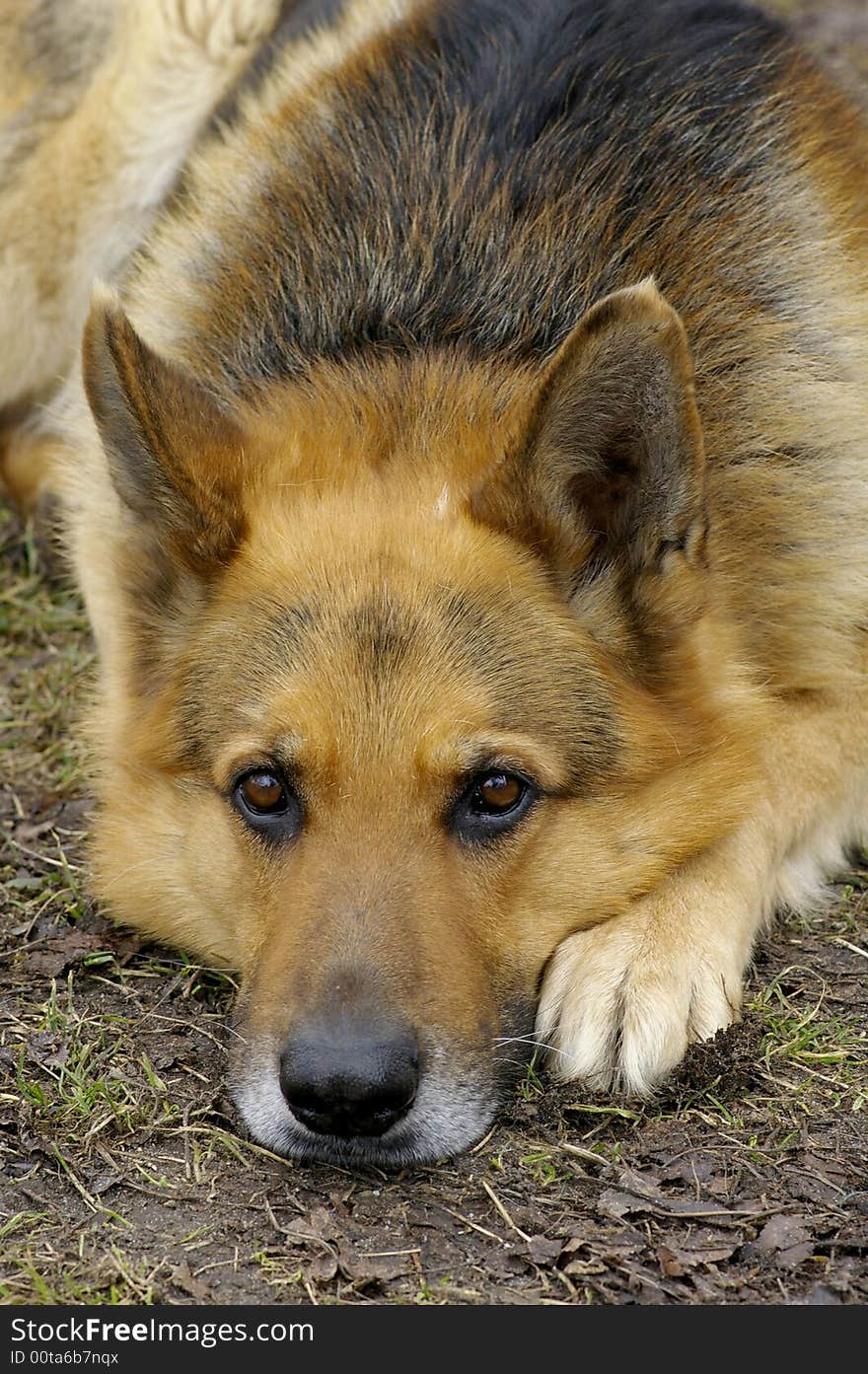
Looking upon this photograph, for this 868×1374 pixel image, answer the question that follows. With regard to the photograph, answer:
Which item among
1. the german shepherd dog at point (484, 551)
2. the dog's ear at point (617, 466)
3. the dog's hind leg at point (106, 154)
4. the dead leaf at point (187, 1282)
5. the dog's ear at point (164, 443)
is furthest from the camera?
the dog's hind leg at point (106, 154)

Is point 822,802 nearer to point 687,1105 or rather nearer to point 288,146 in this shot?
point 687,1105

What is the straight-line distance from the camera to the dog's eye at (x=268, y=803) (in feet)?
12.3

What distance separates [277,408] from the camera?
4.24m

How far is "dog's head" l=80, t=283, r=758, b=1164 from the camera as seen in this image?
3.48 metres

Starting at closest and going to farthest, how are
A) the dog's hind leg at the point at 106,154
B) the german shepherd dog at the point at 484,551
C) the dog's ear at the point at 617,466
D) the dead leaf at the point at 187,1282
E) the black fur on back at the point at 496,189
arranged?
the dead leaf at the point at 187,1282, the dog's ear at the point at 617,466, the german shepherd dog at the point at 484,551, the black fur on back at the point at 496,189, the dog's hind leg at the point at 106,154

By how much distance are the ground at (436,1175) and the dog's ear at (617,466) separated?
118 centimetres

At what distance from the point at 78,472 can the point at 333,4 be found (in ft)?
7.07

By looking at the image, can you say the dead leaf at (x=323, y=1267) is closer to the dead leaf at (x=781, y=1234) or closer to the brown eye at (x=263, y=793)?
the dead leaf at (x=781, y=1234)

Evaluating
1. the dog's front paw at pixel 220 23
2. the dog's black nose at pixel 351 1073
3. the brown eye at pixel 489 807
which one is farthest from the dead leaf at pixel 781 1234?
the dog's front paw at pixel 220 23

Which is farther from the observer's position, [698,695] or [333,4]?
[333,4]

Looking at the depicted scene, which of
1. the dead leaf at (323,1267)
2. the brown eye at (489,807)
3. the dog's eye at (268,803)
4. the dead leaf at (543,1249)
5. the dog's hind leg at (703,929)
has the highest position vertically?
the dog's eye at (268,803)

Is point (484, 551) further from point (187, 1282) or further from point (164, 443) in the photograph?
point (187, 1282)

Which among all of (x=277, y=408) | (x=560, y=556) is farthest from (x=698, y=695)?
(x=277, y=408)

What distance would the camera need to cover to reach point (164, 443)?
3781mm
